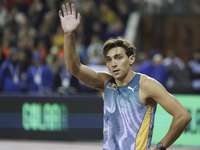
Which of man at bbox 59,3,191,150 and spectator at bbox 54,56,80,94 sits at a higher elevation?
man at bbox 59,3,191,150

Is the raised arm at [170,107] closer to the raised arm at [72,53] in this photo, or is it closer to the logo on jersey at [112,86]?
the logo on jersey at [112,86]

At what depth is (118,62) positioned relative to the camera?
177 inches

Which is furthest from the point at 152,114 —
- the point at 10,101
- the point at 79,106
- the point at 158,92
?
the point at 10,101

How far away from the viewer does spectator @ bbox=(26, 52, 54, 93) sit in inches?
526

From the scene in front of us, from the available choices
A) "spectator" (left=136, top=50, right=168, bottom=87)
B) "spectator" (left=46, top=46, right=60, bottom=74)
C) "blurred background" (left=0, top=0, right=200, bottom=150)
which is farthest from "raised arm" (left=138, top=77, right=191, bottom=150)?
"spectator" (left=46, top=46, right=60, bottom=74)

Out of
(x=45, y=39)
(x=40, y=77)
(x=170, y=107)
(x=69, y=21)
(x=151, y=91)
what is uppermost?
(x=69, y=21)

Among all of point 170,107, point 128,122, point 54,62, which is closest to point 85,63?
point 54,62

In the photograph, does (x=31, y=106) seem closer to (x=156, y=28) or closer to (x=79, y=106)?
(x=79, y=106)

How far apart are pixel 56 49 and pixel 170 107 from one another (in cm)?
1170

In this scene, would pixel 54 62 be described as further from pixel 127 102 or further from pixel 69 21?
pixel 127 102

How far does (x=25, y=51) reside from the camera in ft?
50.3

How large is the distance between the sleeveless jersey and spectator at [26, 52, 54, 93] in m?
8.93

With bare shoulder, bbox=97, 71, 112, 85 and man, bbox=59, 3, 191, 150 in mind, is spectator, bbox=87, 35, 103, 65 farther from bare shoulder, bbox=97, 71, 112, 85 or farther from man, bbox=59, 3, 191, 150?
man, bbox=59, 3, 191, 150

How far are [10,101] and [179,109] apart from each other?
29.8ft
